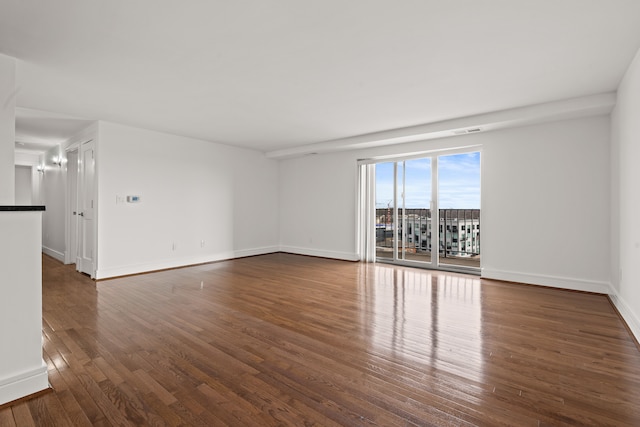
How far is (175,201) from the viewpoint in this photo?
20.0 ft

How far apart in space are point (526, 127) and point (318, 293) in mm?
3976

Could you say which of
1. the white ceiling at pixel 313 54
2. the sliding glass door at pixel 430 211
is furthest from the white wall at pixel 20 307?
the sliding glass door at pixel 430 211

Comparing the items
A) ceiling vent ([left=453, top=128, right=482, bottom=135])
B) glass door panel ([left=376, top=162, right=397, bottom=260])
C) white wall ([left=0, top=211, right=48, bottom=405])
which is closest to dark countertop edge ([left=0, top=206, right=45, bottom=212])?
white wall ([left=0, top=211, right=48, bottom=405])

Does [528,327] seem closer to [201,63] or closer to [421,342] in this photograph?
[421,342]

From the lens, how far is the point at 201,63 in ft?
10.1

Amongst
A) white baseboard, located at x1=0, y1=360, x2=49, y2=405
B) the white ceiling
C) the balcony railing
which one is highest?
the white ceiling

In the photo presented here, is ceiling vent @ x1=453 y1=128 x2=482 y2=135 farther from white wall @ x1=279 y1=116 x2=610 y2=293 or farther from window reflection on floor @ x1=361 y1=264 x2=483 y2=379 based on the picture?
window reflection on floor @ x1=361 y1=264 x2=483 y2=379

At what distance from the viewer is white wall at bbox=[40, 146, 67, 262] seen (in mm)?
6711

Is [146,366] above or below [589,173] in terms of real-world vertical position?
below

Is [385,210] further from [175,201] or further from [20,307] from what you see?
[20,307]

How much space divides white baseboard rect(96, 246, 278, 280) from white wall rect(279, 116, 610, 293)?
442 cm

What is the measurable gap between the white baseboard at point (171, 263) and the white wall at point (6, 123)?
2.43 metres

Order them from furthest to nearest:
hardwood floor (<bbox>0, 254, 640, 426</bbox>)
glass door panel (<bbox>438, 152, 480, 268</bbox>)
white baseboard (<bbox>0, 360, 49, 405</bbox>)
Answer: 1. glass door panel (<bbox>438, 152, 480, 268</bbox>)
2. white baseboard (<bbox>0, 360, 49, 405</bbox>)
3. hardwood floor (<bbox>0, 254, 640, 426</bbox>)

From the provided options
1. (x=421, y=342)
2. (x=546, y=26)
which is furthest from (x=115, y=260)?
(x=546, y=26)
